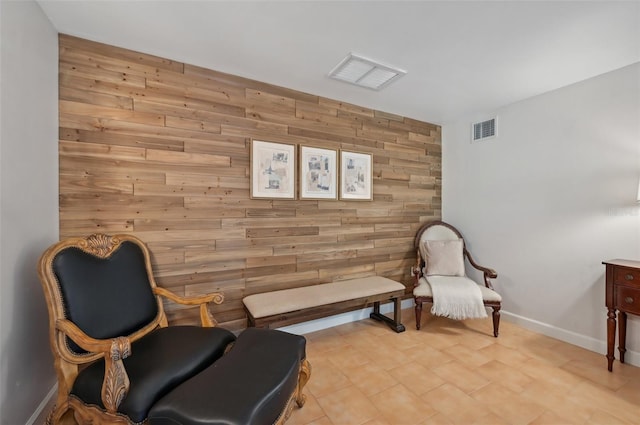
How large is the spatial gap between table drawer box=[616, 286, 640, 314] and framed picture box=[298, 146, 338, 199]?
7.99 ft

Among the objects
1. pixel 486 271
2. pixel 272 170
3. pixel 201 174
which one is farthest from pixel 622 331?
pixel 201 174

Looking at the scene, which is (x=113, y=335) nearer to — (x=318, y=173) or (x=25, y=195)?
(x=25, y=195)

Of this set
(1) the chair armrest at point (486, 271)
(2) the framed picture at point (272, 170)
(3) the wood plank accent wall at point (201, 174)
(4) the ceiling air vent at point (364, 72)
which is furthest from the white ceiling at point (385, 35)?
(1) the chair armrest at point (486, 271)

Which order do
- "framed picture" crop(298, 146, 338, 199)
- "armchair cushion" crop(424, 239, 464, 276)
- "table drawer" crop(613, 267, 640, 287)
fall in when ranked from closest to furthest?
"table drawer" crop(613, 267, 640, 287), "framed picture" crop(298, 146, 338, 199), "armchair cushion" crop(424, 239, 464, 276)

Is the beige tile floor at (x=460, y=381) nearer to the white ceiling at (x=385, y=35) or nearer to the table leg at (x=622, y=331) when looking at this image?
the table leg at (x=622, y=331)

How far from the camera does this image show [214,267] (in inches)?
88.3

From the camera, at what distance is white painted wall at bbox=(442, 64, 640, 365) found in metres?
2.20

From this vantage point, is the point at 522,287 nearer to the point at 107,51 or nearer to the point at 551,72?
the point at 551,72

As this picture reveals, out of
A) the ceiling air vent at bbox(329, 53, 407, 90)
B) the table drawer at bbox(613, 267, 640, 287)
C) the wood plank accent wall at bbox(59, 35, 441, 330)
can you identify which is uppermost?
the ceiling air vent at bbox(329, 53, 407, 90)

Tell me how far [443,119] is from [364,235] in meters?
1.91

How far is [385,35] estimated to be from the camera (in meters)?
1.79

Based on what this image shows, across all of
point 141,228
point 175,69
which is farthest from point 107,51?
point 141,228

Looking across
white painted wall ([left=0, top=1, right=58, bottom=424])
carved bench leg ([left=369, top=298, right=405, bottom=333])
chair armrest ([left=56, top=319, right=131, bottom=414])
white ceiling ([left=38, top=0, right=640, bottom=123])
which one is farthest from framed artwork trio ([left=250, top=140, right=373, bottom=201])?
chair armrest ([left=56, top=319, right=131, bottom=414])

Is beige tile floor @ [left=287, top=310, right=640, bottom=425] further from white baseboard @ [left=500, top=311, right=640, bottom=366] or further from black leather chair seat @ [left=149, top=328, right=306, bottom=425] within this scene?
black leather chair seat @ [left=149, top=328, right=306, bottom=425]
